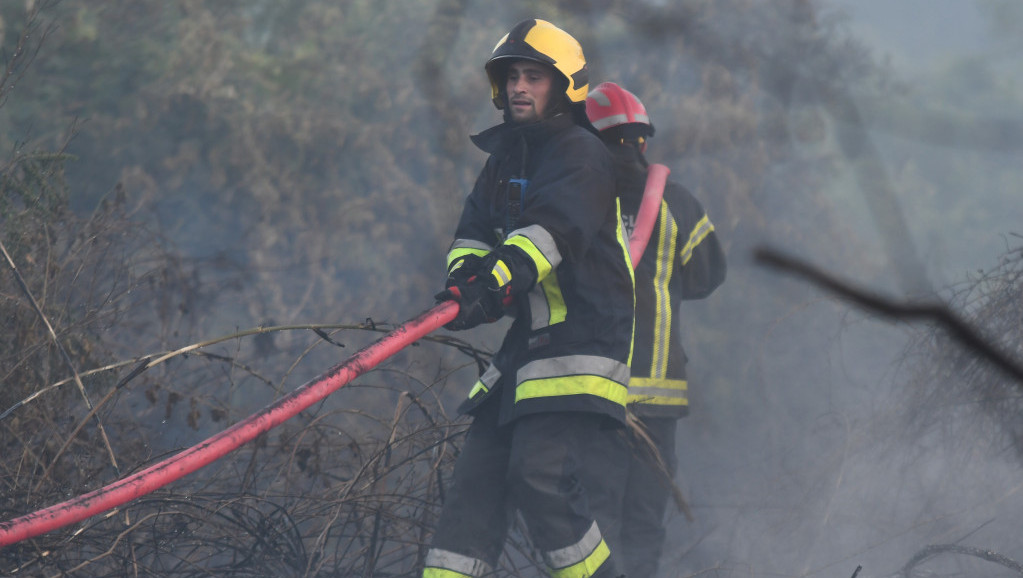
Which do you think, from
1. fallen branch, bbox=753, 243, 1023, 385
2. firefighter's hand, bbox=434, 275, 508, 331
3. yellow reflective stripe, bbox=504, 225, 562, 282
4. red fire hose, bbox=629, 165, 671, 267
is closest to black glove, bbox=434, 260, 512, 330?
firefighter's hand, bbox=434, 275, 508, 331

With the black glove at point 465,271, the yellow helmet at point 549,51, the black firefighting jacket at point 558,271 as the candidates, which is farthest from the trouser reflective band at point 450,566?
the yellow helmet at point 549,51

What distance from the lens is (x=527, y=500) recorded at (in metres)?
2.90

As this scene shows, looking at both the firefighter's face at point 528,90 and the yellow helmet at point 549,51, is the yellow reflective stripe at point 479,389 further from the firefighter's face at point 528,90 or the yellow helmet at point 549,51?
the yellow helmet at point 549,51

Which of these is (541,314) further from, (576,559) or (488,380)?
(576,559)

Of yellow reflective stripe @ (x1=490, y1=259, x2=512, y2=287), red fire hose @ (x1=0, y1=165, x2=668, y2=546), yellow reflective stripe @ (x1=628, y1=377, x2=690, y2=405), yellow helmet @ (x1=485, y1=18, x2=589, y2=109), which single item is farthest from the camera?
yellow reflective stripe @ (x1=628, y1=377, x2=690, y2=405)

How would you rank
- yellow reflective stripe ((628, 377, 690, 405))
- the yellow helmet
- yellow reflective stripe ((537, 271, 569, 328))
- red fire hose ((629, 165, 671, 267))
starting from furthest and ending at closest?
yellow reflective stripe ((628, 377, 690, 405)), red fire hose ((629, 165, 671, 267)), the yellow helmet, yellow reflective stripe ((537, 271, 569, 328))

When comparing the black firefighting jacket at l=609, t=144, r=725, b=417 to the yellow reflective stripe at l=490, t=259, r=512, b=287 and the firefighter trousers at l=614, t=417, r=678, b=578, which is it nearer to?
the firefighter trousers at l=614, t=417, r=678, b=578

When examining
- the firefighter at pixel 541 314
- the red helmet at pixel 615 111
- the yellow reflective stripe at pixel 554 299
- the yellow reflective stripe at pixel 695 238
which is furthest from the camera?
the yellow reflective stripe at pixel 695 238

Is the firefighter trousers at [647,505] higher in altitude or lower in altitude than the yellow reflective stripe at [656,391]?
lower

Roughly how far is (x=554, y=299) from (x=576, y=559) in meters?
0.83

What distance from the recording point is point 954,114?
10.3 meters

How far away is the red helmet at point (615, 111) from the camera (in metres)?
4.09

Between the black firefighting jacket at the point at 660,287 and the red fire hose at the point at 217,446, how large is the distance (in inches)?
56.5

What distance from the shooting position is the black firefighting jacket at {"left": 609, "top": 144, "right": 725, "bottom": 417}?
3984mm
